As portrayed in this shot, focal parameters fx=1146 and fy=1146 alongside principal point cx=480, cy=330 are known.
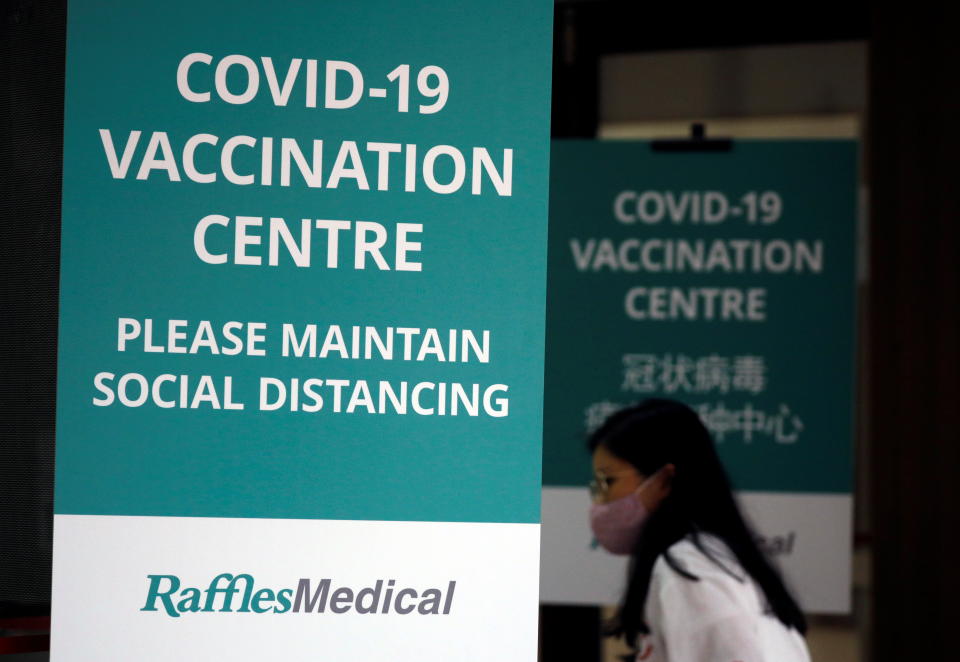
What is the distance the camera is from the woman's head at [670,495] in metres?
2.22

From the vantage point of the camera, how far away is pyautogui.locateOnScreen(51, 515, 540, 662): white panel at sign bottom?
1.32m

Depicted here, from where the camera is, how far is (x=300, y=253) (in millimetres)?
1349

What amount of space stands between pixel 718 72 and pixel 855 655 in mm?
1880

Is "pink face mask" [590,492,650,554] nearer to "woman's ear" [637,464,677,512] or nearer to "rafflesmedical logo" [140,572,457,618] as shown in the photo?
"woman's ear" [637,464,677,512]

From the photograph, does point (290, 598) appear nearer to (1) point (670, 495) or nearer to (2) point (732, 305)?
(1) point (670, 495)

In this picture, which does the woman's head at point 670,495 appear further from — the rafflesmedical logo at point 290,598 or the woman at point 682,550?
the rafflesmedical logo at point 290,598

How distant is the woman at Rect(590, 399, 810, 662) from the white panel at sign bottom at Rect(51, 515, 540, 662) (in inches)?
32.5

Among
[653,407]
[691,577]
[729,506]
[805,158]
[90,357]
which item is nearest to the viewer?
[90,357]

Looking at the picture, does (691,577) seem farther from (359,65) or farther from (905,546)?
(905,546)

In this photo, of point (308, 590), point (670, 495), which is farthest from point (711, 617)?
point (308, 590)

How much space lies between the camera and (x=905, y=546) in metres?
3.30

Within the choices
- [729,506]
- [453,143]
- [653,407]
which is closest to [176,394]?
[453,143]

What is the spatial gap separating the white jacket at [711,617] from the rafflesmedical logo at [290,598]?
2.84 ft

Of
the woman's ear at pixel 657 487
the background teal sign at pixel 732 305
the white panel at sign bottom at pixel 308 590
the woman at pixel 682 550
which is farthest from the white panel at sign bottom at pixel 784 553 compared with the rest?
the white panel at sign bottom at pixel 308 590
